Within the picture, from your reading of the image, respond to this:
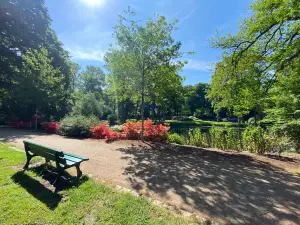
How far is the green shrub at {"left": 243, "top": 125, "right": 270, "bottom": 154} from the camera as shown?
6812mm

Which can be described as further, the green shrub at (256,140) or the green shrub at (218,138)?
the green shrub at (218,138)

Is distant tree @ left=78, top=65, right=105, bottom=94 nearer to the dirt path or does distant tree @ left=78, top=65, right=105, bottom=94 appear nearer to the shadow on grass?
the dirt path

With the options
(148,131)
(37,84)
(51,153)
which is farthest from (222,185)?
(37,84)

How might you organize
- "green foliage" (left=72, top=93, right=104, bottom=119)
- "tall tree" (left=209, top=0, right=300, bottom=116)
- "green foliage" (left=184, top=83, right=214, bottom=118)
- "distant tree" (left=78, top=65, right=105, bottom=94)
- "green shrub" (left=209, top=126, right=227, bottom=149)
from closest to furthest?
"tall tree" (left=209, top=0, right=300, bottom=116) → "green shrub" (left=209, top=126, right=227, bottom=149) → "green foliage" (left=72, top=93, right=104, bottom=119) → "distant tree" (left=78, top=65, right=105, bottom=94) → "green foliage" (left=184, top=83, right=214, bottom=118)

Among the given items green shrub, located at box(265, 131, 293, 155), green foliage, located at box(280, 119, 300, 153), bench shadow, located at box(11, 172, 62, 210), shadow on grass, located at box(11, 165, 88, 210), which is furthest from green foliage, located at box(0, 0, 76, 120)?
green foliage, located at box(280, 119, 300, 153)

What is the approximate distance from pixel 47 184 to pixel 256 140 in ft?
24.4

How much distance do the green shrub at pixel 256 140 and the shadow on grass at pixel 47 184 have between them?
6667mm

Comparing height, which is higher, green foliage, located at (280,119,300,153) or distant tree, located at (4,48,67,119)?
distant tree, located at (4,48,67,119)

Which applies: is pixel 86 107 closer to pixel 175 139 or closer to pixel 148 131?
pixel 148 131

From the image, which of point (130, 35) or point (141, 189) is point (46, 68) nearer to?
point (130, 35)

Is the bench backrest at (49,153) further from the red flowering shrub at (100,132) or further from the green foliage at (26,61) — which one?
the green foliage at (26,61)

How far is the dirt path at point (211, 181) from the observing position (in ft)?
8.51

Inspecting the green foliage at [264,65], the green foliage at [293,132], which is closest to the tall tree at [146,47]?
the green foliage at [264,65]

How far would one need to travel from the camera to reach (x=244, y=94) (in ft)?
21.7
